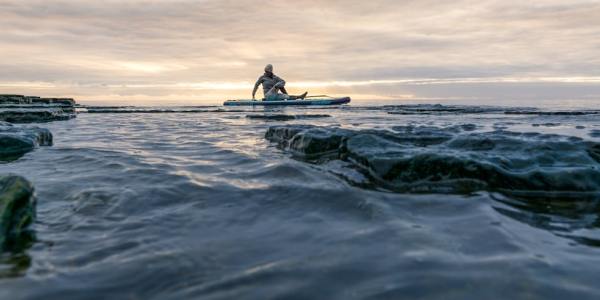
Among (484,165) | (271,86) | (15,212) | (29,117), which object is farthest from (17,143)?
(271,86)

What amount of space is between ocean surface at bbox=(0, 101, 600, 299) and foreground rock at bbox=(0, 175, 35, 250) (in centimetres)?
10

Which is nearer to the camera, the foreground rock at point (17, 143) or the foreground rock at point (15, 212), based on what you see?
the foreground rock at point (15, 212)

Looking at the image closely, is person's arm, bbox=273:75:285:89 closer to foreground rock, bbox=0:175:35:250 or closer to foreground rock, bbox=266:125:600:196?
foreground rock, bbox=266:125:600:196

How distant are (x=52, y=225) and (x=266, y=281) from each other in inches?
69.8

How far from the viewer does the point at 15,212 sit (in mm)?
2773

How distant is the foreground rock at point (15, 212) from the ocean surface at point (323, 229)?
98 mm

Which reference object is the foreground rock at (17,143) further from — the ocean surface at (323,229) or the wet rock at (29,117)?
the wet rock at (29,117)

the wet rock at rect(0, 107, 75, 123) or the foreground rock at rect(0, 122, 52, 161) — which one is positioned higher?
the wet rock at rect(0, 107, 75, 123)

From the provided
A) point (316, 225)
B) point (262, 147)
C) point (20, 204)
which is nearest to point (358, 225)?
point (316, 225)

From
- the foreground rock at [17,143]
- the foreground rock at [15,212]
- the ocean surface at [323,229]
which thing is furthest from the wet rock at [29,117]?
the foreground rock at [15,212]

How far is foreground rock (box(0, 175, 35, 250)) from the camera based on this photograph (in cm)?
255

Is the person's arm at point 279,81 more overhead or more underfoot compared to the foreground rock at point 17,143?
more overhead

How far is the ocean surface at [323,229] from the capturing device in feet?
6.54

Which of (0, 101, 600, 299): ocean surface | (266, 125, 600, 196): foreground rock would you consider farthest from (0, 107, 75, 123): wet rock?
(266, 125, 600, 196): foreground rock
